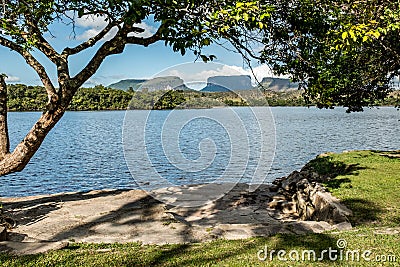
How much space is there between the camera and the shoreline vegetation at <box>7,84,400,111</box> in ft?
28.5

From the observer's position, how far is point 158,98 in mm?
13492

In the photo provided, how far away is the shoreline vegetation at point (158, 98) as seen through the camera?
8672 mm

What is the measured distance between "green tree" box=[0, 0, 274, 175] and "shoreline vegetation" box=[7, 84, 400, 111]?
0.65 meters

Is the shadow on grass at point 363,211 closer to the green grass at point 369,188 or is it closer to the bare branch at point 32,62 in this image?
the green grass at point 369,188

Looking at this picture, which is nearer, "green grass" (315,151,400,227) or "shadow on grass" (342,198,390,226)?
"shadow on grass" (342,198,390,226)

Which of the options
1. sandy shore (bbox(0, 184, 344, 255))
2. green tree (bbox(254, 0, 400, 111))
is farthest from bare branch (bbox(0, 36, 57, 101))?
green tree (bbox(254, 0, 400, 111))

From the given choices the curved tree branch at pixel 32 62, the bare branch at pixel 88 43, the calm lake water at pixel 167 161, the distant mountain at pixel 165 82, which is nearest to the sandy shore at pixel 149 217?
the curved tree branch at pixel 32 62

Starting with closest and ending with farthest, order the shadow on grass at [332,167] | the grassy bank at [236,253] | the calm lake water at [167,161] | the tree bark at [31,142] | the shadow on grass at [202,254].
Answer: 1. the grassy bank at [236,253]
2. the shadow on grass at [202,254]
3. the tree bark at [31,142]
4. the shadow on grass at [332,167]
5. the calm lake water at [167,161]

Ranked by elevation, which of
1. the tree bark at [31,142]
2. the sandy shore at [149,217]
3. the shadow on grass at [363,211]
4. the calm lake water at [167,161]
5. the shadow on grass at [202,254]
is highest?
the tree bark at [31,142]

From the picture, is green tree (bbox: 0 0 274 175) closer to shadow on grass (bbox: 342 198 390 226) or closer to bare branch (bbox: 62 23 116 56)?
bare branch (bbox: 62 23 116 56)

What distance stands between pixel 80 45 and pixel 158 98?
549 cm

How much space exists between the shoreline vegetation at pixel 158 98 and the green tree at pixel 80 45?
25.4 inches

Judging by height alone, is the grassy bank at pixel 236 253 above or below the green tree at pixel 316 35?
below

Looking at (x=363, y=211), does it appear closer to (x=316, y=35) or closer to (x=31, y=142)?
(x=316, y=35)
